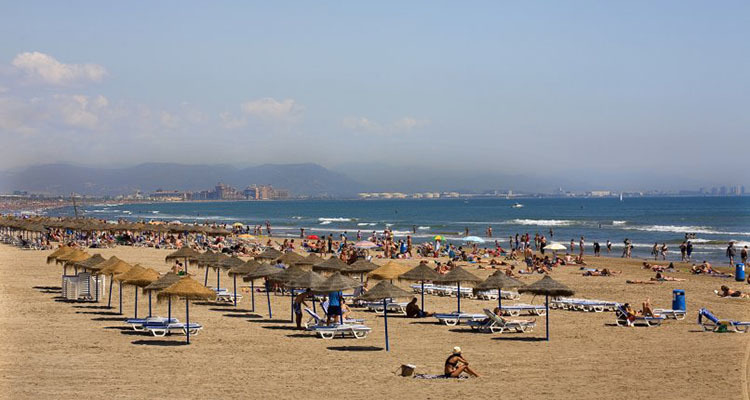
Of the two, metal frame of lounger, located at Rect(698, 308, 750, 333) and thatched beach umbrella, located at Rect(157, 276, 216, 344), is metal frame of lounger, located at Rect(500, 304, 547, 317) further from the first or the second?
thatched beach umbrella, located at Rect(157, 276, 216, 344)

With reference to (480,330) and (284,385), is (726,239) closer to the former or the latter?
(480,330)

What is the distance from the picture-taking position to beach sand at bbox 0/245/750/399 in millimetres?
11234

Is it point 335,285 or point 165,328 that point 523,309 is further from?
point 165,328

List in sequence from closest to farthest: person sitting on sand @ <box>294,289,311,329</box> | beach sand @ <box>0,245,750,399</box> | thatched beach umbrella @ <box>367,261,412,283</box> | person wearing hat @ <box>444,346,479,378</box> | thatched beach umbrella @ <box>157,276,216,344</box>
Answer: beach sand @ <box>0,245,750,399</box>, person wearing hat @ <box>444,346,479,378</box>, thatched beach umbrella @ <box>157,276,216,344</box>, person sitting on sand @ <box>294,289,311,329</box>, thatched beach umbrella @ <box>367,261,412,283</box>

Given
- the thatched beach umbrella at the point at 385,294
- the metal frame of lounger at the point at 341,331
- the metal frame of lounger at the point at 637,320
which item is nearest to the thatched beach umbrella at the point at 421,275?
the metal frame of lounger at the point at 341,331

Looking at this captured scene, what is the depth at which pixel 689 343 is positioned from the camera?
15.5 meters

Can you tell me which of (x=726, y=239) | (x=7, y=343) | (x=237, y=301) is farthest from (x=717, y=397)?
(x=726, y=239)

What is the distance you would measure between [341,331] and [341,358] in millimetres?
2247

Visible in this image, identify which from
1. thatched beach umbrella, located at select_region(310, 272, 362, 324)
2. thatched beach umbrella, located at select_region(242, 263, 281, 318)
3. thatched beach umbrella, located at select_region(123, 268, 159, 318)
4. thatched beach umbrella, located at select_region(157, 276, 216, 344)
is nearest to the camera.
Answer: thatched beach umbrella, located at select_region(157, 276, 216, 344)

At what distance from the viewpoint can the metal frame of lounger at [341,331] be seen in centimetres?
1602

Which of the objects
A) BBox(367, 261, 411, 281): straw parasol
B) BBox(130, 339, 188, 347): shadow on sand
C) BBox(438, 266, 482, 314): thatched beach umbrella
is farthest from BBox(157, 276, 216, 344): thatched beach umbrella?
BBox(438, 266, 482, 314): thatched beach umbrella

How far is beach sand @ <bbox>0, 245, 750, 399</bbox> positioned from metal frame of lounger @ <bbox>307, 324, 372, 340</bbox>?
322 mm

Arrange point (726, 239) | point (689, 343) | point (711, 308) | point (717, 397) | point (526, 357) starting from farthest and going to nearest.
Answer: point (726, 239), point (711, 308), point (689, 343), point (526, 357), point (717, 397)

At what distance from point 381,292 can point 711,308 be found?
11.3 m
